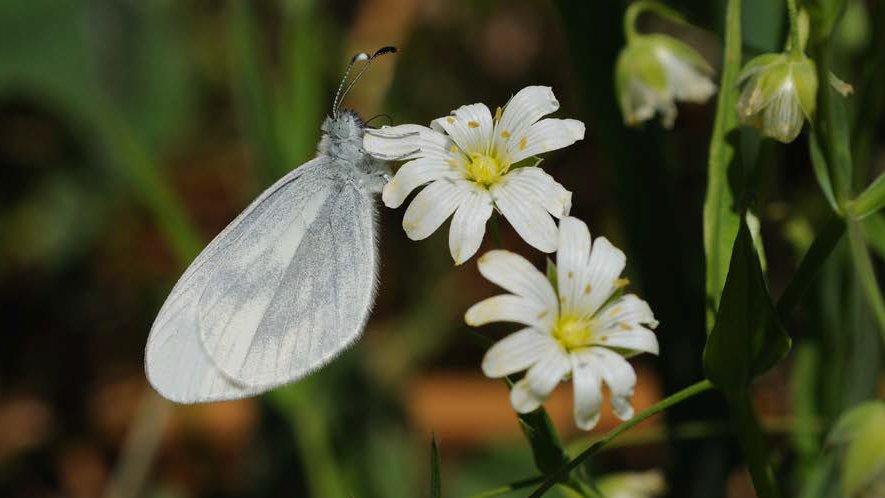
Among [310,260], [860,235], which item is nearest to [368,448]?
[310,260]

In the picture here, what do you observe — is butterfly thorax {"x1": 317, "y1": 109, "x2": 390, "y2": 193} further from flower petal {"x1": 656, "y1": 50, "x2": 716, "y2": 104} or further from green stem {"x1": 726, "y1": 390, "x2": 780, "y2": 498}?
green stem {"x1": 726, "y1": 390, "x2": 780, "y2": 498}

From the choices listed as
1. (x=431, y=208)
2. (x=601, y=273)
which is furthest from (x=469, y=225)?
(x=601, y=273)

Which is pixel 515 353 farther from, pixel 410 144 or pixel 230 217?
pixel 230 217

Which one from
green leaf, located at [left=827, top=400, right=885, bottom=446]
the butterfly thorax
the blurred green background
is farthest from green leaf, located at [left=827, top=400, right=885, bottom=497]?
the butterfly thorax

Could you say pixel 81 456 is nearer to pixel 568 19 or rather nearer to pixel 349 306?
pixel 349 306

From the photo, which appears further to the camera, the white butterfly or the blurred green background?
the blurred green background
